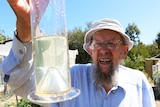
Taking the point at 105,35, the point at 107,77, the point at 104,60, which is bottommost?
the point at 107,77

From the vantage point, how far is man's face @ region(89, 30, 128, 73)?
7.34 ft

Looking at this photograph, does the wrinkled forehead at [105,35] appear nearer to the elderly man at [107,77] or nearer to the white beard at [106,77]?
the elderly man at [107,77]

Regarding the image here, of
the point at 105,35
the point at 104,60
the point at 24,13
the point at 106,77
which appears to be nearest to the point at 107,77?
the point at 106,77

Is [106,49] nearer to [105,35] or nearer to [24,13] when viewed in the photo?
[105,35]

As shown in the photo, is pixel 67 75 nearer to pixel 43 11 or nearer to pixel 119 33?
pixel 43 11

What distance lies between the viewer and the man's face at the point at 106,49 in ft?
7.34

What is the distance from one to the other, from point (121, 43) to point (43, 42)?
3.92 ft

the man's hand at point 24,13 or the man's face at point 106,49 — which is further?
the man's face at point 106,49

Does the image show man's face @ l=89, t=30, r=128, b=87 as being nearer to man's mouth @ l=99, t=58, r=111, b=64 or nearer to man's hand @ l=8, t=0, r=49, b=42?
man's mouth @ l=99, t=58, r=111, b=64

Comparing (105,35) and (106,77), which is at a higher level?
(105,35)

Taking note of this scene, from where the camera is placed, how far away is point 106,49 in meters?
2.24

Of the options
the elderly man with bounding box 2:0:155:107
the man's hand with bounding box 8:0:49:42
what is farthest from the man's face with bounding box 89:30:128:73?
the man's hand with bounding box 8:0:49:42

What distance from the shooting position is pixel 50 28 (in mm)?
1203

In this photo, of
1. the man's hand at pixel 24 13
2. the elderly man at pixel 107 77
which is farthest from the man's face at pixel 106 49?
the man's hand at pixel 24 13
